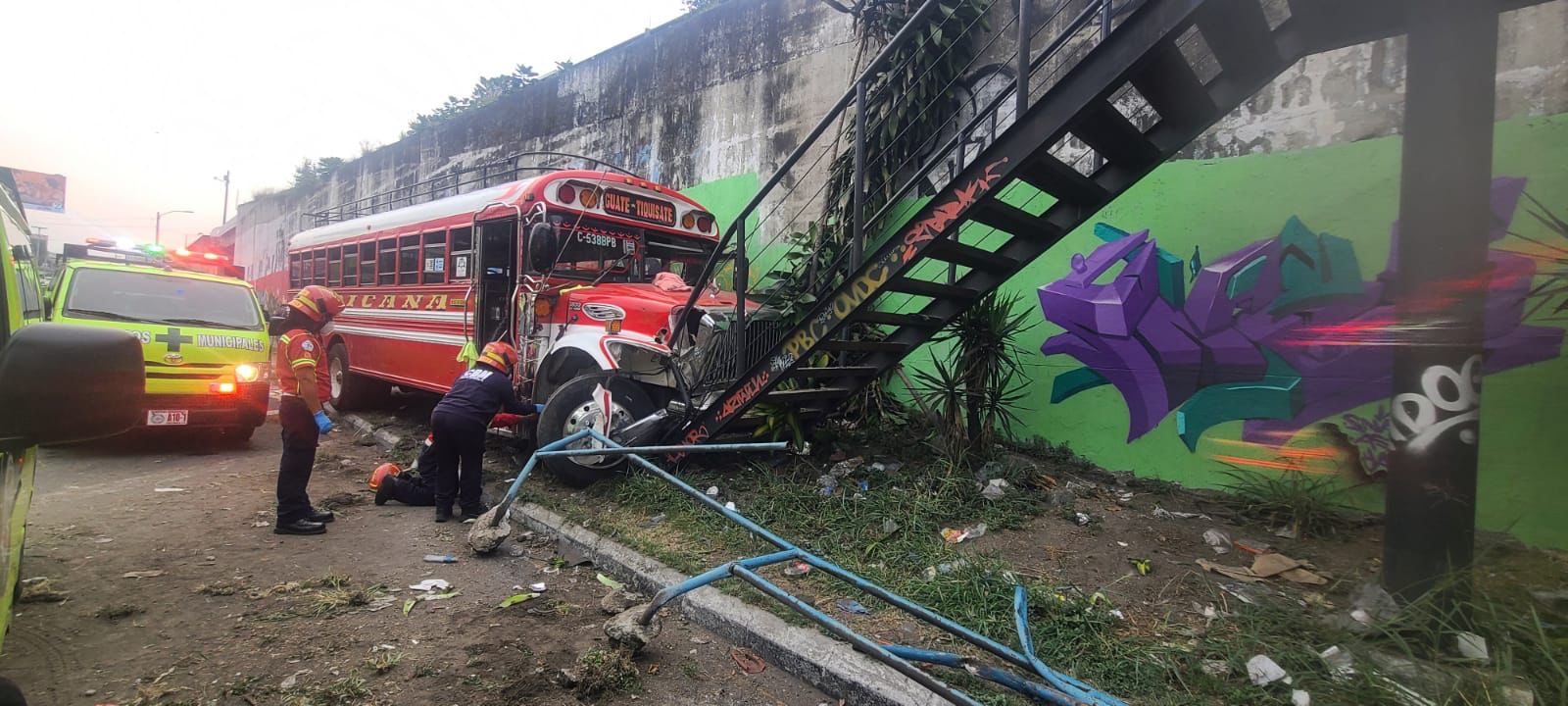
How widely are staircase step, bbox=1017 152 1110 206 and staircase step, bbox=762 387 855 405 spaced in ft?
7.04

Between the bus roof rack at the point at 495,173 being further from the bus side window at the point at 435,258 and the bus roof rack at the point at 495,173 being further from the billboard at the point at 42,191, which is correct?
the billboard at the point at 42,191

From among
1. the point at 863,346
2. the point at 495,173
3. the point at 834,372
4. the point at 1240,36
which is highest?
the point at 495,173

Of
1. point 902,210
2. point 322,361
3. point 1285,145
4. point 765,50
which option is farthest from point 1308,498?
point 765,50

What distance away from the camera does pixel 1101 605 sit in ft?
11.1

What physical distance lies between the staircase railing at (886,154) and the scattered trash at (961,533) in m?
1.78

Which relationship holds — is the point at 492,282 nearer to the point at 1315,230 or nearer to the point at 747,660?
the point at 747,660

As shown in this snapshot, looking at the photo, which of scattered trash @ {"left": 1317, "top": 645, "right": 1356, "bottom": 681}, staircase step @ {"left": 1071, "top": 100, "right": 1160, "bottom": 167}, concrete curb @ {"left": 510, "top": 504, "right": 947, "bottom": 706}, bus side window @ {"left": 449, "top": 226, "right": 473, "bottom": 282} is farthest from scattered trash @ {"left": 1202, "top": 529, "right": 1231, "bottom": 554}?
bus side window @ {"left": 449, "top": 226, "right": 473, "bottom": 282}

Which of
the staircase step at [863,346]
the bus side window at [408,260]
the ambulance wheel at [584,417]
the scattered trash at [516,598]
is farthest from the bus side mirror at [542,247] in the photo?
the scattered trash at [516,598]

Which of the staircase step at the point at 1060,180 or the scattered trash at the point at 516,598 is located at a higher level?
the staircase step at the point at 1060,180

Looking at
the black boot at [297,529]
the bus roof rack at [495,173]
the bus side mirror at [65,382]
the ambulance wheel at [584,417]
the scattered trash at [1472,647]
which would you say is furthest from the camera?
the bus roof rack at [495,173]

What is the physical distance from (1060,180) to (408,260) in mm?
7391

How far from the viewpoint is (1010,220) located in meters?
4.27

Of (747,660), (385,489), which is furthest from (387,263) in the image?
(747,660)

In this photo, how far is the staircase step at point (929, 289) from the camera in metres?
4.26
